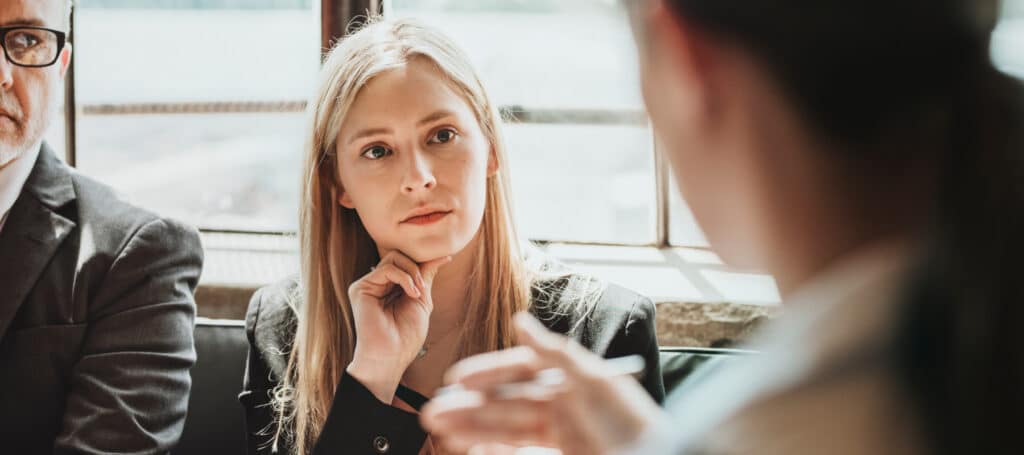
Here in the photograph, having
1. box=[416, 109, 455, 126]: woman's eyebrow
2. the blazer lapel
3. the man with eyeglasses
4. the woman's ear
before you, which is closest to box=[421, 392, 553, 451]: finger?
box=[416, 109, 455, 126]: woman's eyebrow

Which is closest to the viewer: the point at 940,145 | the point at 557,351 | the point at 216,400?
the point at 940,145

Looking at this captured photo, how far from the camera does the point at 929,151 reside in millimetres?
517

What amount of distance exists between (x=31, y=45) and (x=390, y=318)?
0.95 m

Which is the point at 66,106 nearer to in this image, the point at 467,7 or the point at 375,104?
the point at 467,7

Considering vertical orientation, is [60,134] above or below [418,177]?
below

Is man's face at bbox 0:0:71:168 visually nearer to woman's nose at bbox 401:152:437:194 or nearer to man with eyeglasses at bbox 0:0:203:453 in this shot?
man with eyeglasses at bbox 0:0:203:453

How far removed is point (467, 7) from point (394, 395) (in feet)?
5.74

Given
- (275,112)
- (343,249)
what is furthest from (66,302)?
(275,112)

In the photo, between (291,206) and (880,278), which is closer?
(880,278)

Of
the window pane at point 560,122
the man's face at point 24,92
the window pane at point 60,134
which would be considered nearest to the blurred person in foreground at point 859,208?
the man's face at point 24,92

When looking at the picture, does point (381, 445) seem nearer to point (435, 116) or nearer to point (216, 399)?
point (435, 116)

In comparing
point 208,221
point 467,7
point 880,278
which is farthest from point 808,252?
point 208,221

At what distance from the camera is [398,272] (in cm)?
188

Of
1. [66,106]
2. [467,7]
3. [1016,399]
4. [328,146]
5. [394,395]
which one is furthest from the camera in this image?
[66,106]
